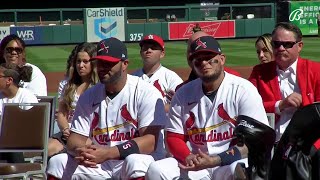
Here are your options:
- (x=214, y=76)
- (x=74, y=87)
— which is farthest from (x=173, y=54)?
(x=214, y=76)

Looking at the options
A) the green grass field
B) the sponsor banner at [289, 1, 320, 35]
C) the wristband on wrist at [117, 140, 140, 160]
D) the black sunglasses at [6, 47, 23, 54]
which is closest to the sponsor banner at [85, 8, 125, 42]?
the green grass field

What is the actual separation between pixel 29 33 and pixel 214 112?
27669 millimetres

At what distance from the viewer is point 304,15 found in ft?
114

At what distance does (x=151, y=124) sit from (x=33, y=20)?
2988 cm

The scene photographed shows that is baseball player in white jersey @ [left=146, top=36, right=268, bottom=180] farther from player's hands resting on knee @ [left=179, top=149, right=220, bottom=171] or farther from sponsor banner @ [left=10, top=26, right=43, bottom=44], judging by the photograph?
sponsor banner @ [left=10, top=26, right=43, bottom=44]

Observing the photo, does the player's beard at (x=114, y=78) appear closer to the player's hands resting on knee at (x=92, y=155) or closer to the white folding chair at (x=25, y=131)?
the player's hands resting on knee at (x=92, y=155)

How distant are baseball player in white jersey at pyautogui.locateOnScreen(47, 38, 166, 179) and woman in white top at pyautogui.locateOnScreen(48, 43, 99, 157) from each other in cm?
146

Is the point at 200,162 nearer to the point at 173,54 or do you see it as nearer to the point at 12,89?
the point at 12,89

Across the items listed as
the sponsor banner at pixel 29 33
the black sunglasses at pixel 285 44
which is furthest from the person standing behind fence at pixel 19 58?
the sponsor banner at pixel 29 33

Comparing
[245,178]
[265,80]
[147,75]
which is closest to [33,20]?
[147,75]

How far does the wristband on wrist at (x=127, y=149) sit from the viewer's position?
4.28 m

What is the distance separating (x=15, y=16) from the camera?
31.3m

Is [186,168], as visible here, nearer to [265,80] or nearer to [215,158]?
[215,158]

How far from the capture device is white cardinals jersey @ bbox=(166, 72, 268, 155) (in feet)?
13.5
